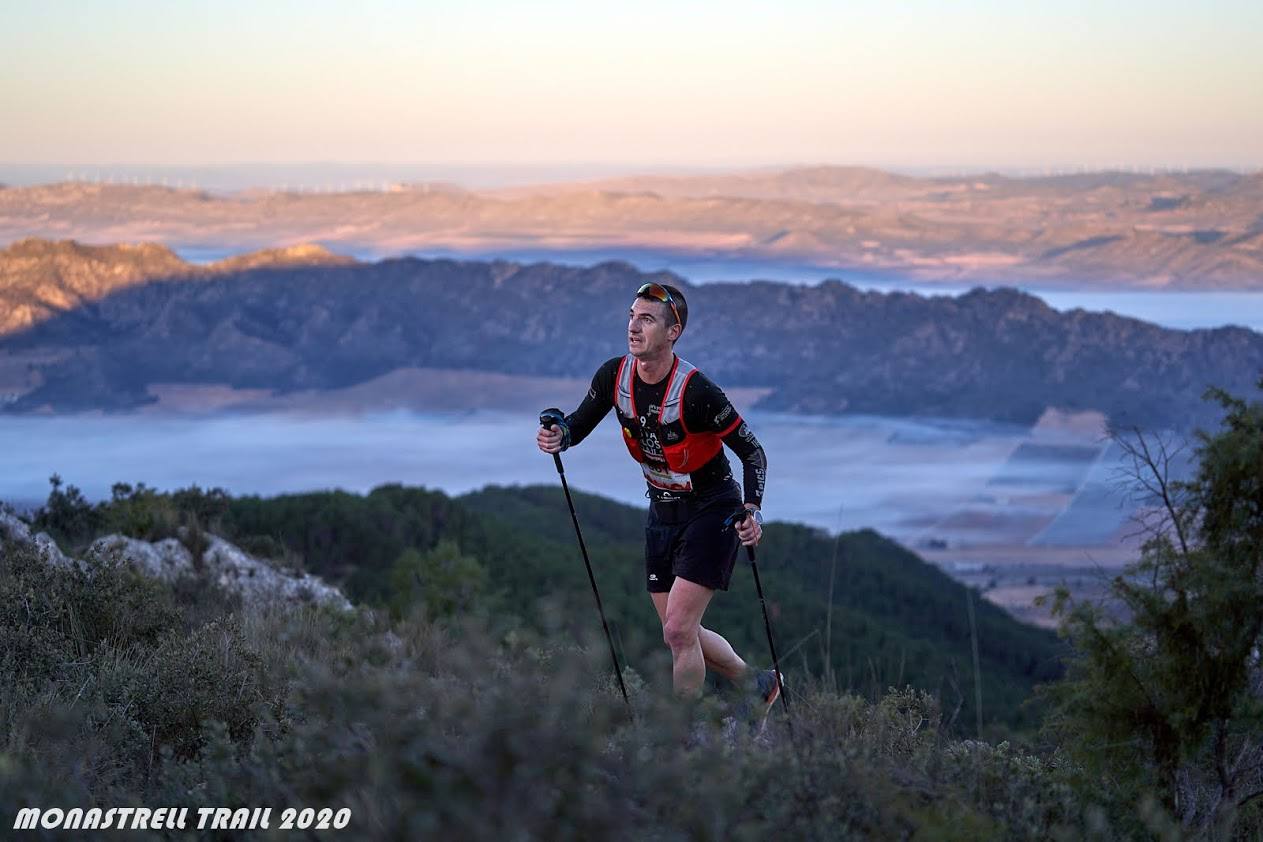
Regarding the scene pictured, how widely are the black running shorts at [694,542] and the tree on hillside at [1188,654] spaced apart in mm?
1573

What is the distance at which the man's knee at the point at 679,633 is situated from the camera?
5.88 meters

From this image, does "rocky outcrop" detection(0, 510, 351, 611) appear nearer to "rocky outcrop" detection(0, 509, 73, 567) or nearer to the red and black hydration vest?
"rocky outcrop" detection(0, 509, 73, 567)

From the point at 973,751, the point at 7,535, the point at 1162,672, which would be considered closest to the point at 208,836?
the point at 973,751

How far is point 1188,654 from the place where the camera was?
479 cm

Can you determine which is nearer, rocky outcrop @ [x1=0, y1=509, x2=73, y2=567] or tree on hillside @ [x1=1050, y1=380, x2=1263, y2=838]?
tree on hillside @ [x1=1050, y1=380, x2=1263, y2=838]

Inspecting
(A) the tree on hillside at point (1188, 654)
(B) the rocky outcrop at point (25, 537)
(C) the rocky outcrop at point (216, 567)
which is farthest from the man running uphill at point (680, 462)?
(C) the rocky outcrop at point (216, 567)

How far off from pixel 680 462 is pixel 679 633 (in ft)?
2.69

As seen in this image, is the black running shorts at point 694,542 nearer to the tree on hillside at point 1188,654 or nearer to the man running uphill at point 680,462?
the man running uphill at point 680,462

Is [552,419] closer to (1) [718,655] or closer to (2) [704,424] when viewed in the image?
(2) [704,424]

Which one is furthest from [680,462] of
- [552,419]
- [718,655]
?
[718,655]

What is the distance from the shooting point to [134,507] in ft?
41.3

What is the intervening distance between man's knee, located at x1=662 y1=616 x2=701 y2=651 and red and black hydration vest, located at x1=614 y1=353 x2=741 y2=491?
65 cm

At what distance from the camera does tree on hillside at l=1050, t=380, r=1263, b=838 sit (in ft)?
15.4

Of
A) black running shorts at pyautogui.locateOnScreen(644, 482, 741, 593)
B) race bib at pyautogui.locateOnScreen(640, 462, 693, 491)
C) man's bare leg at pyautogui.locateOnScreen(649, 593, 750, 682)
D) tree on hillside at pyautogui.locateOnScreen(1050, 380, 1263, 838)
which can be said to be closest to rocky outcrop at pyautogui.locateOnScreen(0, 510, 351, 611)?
man's bare leg at pyautogui.locateOnScreen(649, 593, 750, 682)
